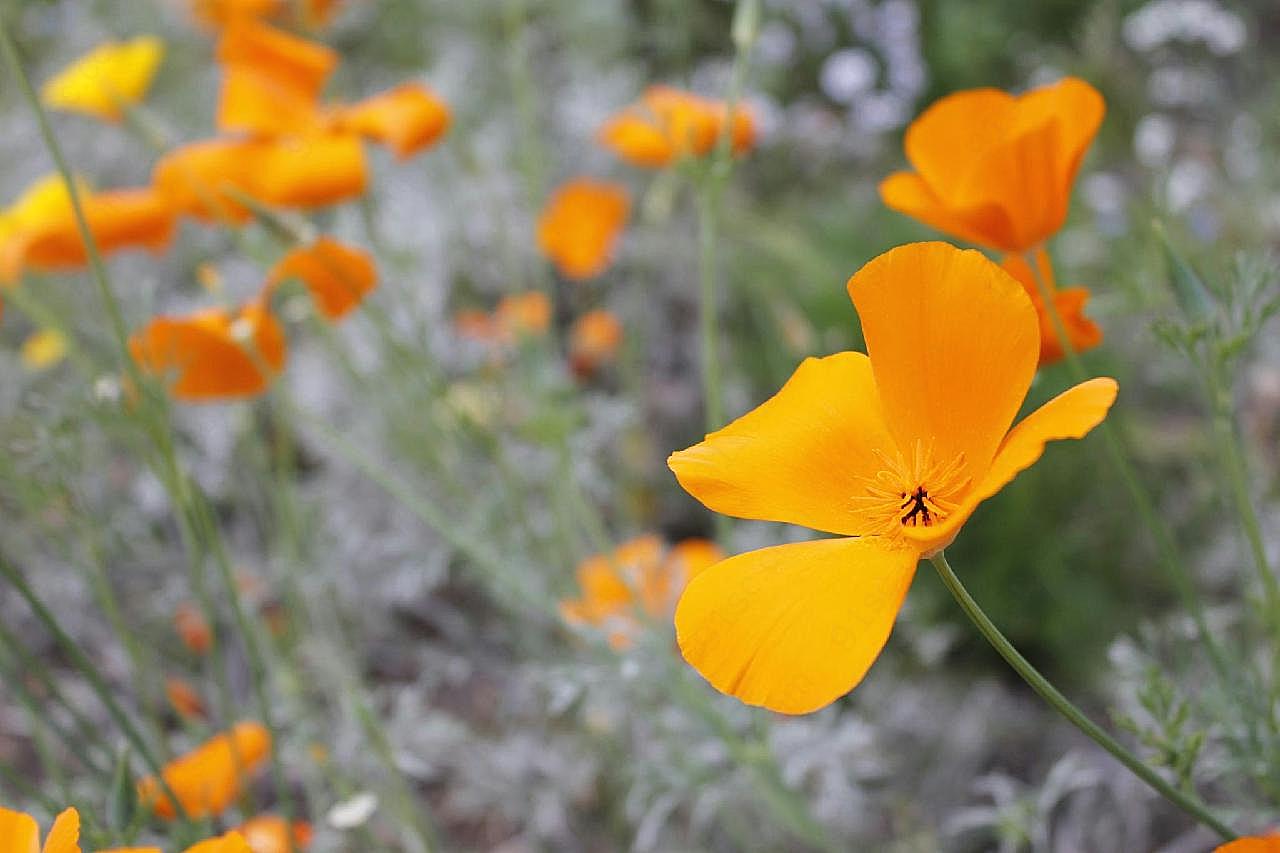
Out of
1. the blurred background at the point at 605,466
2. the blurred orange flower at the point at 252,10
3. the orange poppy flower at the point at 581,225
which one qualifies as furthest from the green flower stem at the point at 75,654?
the orange poppy flower at the point at 581,225

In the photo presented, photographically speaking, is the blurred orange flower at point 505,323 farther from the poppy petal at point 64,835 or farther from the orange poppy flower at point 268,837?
the poppy petal at point 64,835

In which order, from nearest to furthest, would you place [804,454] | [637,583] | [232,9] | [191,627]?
[804,454] → [637,583] → [232,9] → [191,627]

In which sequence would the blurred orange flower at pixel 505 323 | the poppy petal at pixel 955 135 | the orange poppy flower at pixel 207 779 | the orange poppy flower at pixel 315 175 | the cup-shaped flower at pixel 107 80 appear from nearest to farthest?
the poppy petal at pixel 955 135
the orange poppy flower at pixel 207 779
the orange poppy flower at pixel 315 175
the cup-shaped flower at pixel 107 80
the blurred orange flower at pixel 505 323

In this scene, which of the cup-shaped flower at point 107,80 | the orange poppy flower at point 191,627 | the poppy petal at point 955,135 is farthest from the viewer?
the orange poppy flower at point 191,627

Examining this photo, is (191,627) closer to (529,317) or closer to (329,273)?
(529,317)

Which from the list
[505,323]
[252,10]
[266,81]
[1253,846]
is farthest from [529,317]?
[1253,846]

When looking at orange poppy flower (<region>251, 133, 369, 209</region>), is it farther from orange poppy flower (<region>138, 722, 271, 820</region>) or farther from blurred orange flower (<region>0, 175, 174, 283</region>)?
orange poppy flower (<region>138, 722, 271, 820</region>)

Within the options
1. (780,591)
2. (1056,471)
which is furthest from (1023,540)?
(780,591)

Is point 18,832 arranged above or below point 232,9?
below
